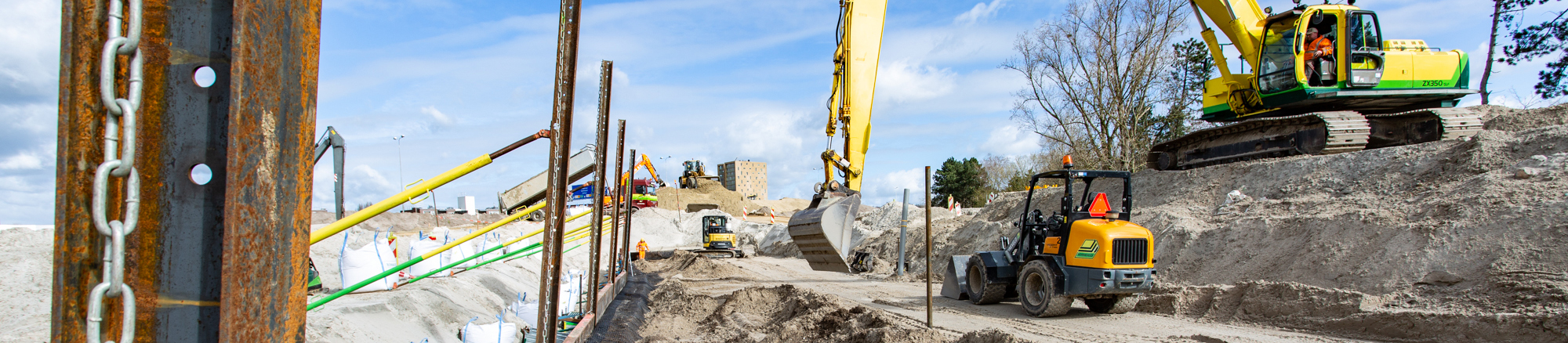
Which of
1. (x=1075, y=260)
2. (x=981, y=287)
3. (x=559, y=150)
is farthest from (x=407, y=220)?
(x=559, y=150)

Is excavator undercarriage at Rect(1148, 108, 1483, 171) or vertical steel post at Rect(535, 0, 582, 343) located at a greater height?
excavator undercarriage at Rect(1148, 108, 1483, 171)

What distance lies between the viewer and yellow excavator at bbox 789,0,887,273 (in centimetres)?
1064

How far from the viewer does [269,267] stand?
4.73 ft

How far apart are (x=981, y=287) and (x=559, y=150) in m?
7.22

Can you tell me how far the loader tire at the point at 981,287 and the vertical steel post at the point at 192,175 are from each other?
9373 millimetres

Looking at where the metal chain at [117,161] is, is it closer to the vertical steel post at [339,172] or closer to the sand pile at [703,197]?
the vertical steel post at [339,172]

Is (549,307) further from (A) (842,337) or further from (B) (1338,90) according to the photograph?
(B) (1338,90)

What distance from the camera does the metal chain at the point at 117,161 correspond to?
1.29m

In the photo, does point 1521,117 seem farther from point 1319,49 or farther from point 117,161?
point 117,161

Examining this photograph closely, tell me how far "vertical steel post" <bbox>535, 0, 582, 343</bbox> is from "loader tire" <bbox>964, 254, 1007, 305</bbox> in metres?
6.79

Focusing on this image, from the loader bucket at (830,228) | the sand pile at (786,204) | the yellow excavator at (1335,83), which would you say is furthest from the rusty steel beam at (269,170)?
the sand pile at (786,204)

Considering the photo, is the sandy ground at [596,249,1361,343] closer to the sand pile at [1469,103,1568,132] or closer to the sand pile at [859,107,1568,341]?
the sand pile at [859,107,1568,341]

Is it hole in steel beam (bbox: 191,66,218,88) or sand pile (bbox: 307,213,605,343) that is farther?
sand pile (bbox: 307,213,605,343)

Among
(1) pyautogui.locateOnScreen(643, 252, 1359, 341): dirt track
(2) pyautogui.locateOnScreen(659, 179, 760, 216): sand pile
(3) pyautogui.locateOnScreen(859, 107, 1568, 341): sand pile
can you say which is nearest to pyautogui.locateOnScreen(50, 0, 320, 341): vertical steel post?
(1) pyautogui.locateOnScreen(643, 252, 1359, 341): dirt track
